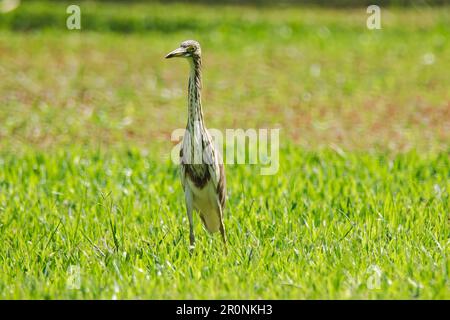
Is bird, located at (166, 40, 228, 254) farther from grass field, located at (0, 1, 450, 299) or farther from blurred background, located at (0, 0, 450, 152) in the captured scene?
blurred background, located at (0, 0, 450, 152)

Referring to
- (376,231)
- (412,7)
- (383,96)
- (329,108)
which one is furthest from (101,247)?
(412,7)

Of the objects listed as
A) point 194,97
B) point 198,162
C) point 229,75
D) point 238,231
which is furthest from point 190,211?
point 229,75

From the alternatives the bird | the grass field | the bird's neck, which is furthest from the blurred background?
the bird's neck

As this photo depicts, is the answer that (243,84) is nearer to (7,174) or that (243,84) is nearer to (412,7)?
(7,174)

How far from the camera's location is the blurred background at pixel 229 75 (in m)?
10.4

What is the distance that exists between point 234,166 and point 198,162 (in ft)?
9.31

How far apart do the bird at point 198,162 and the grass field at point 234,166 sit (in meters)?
0.25

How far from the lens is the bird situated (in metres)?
5.52

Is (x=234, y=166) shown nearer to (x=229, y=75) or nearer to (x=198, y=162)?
(x=198, y=162)

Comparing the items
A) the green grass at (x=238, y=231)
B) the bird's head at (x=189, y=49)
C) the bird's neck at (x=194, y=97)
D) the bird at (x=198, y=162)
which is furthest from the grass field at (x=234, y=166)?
the bird's head at (x=189, y=49)

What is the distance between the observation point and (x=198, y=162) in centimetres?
562

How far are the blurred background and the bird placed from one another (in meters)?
3.84

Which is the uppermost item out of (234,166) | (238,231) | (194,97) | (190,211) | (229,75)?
(229,75)
